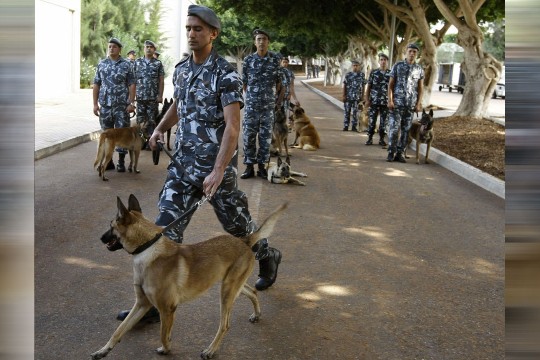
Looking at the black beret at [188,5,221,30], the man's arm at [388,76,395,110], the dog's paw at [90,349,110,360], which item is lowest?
the dog's paw at [90,349,110,360]

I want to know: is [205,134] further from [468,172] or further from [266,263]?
[468,172]

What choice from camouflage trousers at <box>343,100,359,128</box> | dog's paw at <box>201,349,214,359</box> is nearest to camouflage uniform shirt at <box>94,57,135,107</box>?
dog's paw at <box>201,349,214,359</box>

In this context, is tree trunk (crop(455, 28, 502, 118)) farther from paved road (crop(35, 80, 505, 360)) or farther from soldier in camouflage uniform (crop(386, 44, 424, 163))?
paved road (crop(35, 80, 505, 360))

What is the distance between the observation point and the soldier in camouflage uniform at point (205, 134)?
4211 millimetres

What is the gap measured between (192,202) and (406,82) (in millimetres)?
9216

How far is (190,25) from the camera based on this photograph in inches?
167

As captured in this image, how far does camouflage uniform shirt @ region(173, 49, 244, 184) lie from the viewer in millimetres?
4262

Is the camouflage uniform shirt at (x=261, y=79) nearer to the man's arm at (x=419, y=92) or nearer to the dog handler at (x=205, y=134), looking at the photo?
the man's arm at (x=419, y=92)

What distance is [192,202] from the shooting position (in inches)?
175

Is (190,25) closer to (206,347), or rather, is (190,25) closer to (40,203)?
(206,347)

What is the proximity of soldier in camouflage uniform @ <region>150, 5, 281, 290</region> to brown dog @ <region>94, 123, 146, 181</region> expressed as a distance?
5692mm

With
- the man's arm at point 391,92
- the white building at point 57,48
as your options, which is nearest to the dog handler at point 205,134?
the man's arm at point 391,92

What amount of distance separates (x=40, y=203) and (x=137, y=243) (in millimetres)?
5044

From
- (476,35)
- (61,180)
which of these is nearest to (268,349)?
(61,180)
